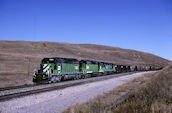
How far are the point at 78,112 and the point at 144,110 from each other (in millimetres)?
3601

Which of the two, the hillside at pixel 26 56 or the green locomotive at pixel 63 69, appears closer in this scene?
the green locomotive at pixel 63 69

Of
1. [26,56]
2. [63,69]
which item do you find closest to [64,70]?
[63,69]

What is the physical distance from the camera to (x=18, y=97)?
1262cm

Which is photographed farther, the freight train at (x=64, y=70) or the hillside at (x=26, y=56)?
the hillside at (x=26, y=56)

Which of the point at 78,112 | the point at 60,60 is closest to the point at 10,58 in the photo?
the point at 60,60

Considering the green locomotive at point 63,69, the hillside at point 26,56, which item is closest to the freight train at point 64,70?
the green locomotive at point 63,69

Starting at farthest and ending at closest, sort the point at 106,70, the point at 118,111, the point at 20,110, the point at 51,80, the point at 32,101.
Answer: the point at 106,70 → the point at 51,80 → the point at 32,101 → the point at 20,110 → the point at 118,111

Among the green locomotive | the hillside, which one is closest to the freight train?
the green locomotive

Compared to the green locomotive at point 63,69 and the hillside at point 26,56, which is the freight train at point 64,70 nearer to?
the green locomotive at point 63,69

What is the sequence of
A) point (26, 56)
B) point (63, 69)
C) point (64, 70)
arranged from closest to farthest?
point (63, 69) → point (64, 70) → point (26, 56)

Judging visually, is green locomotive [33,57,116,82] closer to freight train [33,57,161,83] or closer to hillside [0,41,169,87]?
freight train [33,57,161,83]

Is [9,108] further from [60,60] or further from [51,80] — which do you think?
[60,60]

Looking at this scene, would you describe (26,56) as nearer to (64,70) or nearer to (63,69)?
(64,70)

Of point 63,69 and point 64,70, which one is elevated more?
point 63,69
